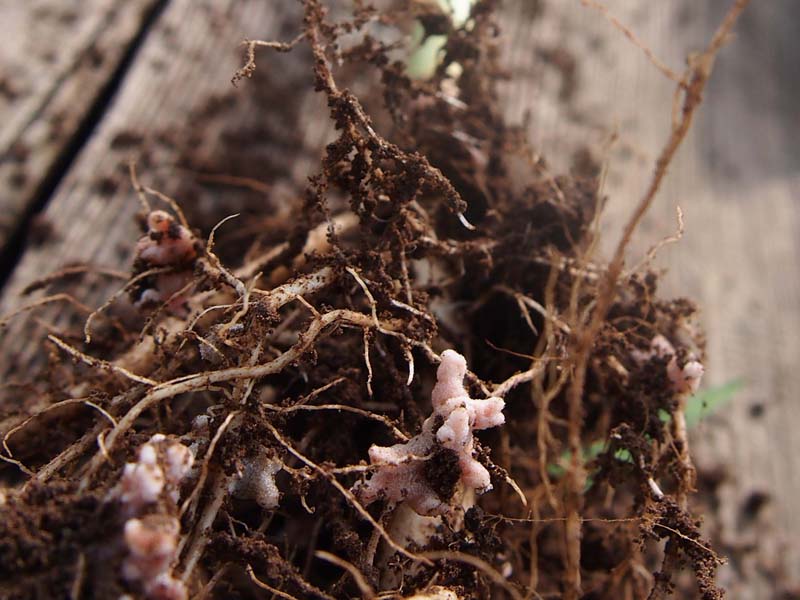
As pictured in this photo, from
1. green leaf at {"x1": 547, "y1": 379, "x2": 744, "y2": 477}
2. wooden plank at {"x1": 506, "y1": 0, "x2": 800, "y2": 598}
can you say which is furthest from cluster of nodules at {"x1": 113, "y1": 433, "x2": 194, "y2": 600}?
wooden plank at {"x1": 506, "y1": 0, "x2": 800, "y2": 598}

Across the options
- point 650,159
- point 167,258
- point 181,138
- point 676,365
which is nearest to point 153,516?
point 167,258

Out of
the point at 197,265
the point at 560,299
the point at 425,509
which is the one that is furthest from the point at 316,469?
the point at 560,299

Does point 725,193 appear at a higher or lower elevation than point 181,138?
higher

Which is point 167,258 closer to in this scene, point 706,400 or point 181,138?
point 181,138

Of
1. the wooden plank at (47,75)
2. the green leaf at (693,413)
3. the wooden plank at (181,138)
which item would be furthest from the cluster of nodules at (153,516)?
the wooden plank at (47,75)

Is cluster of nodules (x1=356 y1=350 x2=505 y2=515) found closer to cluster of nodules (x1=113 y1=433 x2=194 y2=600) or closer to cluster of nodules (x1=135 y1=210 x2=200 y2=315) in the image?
cluster of nodules (x1=113 y1=433 x2=194 y2=600)

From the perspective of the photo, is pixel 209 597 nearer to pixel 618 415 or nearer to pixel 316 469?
pixel 316 469

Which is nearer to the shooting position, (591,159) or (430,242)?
(430,242)
